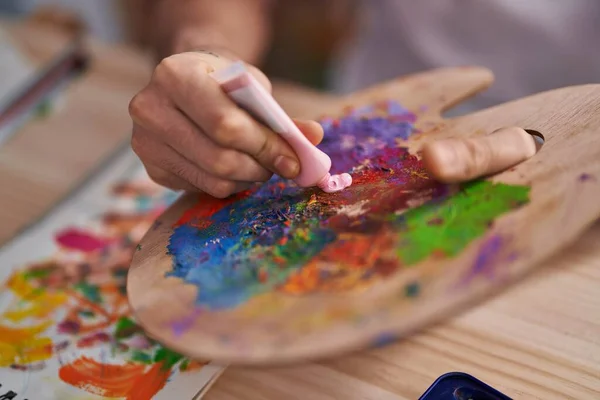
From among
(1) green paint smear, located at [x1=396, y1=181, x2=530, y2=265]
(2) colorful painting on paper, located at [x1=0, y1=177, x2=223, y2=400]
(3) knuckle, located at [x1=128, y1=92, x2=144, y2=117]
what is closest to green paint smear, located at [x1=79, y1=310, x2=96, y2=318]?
(2) colorful painting on paper, located at [x1=0, y1=177, x2=223, y2=400]

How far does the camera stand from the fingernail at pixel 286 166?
471mm

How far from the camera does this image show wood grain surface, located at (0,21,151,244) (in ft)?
2.59

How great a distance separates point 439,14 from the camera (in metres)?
0.87

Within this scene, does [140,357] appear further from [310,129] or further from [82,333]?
[310,129]

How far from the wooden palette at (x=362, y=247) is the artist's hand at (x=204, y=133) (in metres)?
0.04

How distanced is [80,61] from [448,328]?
80 centimetres

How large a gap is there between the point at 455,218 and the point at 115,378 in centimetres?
34

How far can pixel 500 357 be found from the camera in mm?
525

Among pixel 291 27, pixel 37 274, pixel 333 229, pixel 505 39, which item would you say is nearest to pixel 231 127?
pixel 333 229

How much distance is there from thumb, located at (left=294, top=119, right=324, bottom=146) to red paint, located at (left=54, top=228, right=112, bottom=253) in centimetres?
35

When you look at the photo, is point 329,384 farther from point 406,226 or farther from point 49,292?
point 49,292

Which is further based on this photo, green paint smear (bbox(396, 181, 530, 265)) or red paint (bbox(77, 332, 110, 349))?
red paint (bbox(77, 332, 110, 349))

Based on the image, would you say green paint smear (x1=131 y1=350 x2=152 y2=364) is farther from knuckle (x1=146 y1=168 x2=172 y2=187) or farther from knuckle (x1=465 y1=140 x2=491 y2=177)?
knuckle (x1=465 y1=140 x2=491 y2=177)

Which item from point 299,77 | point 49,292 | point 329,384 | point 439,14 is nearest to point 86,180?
point 49,292
